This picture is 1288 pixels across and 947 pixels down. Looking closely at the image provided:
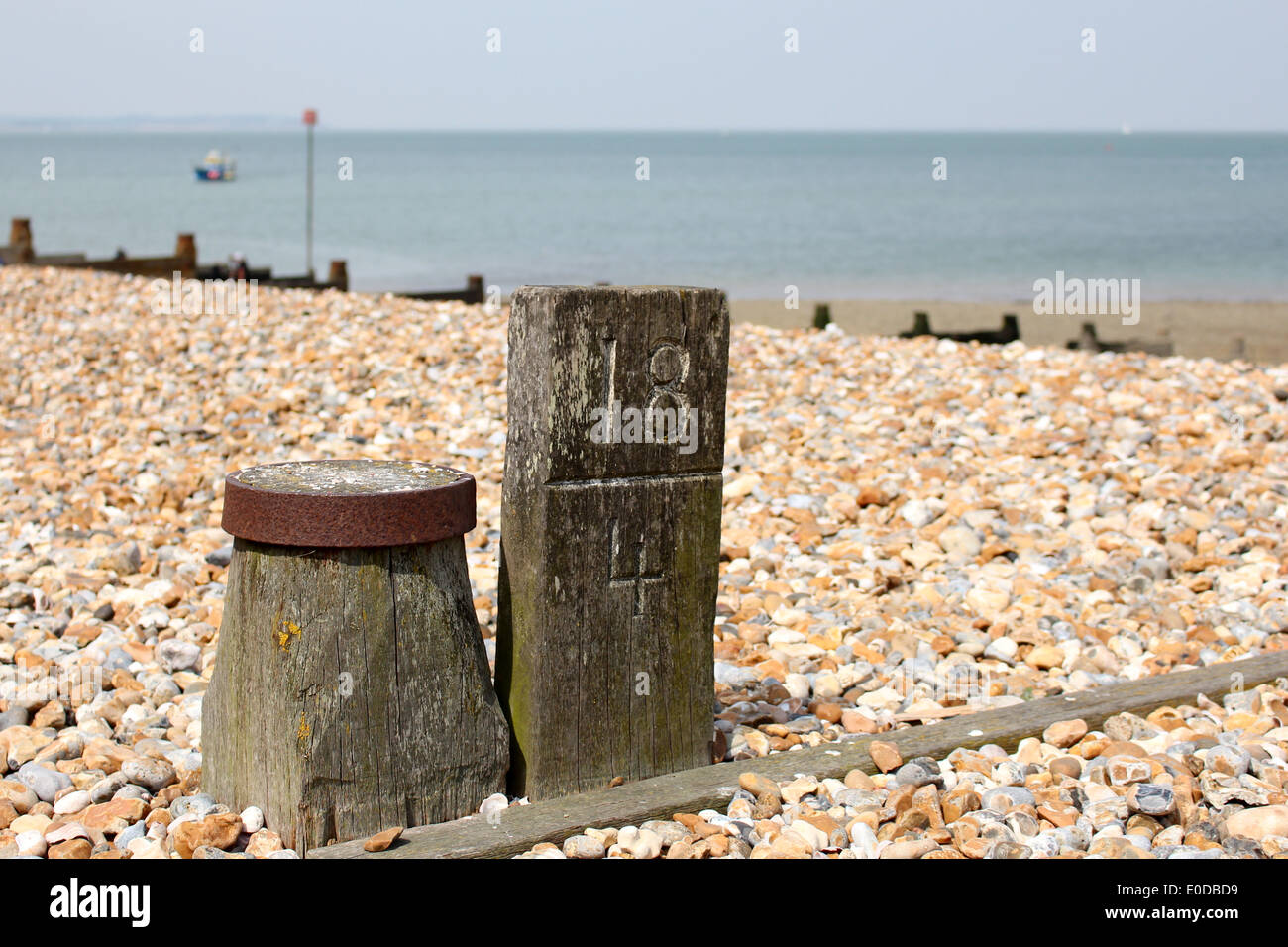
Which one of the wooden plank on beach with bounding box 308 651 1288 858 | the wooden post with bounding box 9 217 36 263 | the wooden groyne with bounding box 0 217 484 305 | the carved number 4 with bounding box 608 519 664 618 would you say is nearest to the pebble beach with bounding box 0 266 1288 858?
the wooden plank on beach with bounding box 308 651 1288 858

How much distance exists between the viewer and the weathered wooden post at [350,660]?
2678 millimetres

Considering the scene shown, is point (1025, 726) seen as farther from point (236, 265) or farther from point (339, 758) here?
point (236, 265)

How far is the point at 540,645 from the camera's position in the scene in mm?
2904

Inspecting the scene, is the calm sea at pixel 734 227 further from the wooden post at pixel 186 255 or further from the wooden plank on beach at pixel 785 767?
the wooden plank on beach at pixel 785 767

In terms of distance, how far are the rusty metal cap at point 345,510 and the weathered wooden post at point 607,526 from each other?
0.22 m

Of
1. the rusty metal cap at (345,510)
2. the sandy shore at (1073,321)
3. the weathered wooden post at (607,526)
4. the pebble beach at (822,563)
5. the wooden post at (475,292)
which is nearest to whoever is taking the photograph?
the rusty metal cap at (345,510)

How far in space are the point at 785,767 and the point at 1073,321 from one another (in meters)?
23.3

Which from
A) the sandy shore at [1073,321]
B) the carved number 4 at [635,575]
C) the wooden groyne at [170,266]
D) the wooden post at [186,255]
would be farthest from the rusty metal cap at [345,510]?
the sandy shore at [1073,321]

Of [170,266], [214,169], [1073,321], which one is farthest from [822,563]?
[214,169]

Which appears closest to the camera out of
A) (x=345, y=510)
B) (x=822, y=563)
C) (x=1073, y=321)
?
(x=345, y=510)

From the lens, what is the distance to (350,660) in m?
2.69

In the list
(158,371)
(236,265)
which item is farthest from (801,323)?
(158,371)

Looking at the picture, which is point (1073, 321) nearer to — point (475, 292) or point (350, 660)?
point (475, 292)

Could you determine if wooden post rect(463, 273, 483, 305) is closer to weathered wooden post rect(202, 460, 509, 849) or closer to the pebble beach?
the pebble beach
